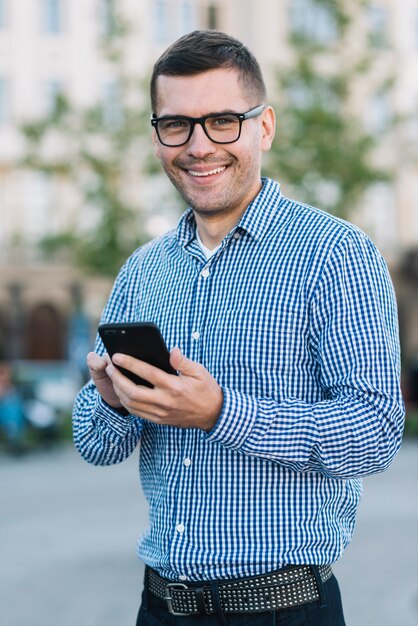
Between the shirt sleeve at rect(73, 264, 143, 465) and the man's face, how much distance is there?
470 millimetres

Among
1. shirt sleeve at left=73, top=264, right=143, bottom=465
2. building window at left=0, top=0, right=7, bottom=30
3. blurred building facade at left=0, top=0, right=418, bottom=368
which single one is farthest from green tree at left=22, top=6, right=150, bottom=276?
shirt sleeve at left=73, top=264, right=143, bottom=465

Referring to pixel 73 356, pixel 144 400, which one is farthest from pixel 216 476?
pixel 73 356

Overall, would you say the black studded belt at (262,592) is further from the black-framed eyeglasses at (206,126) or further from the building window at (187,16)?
the building window at (187,16)

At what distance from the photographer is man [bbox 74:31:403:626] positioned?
6.36 ft

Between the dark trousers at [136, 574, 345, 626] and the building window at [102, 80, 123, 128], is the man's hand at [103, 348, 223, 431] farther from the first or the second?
the building window at [102, 80, 123, 128]

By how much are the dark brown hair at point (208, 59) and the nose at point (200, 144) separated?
125mm

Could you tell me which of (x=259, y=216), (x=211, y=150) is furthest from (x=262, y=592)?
(x=211, y=150)

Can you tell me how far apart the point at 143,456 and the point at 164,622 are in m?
0.38

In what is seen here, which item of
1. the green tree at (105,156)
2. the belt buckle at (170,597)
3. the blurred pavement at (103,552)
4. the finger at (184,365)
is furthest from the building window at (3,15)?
the finger at (184,365)

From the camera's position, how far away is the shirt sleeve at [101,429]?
222 cm

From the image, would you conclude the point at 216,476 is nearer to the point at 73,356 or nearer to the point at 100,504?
the point at 100,504

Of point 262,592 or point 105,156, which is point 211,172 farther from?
point 105,156

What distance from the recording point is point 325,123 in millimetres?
18953

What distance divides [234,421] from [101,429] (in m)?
0.48
